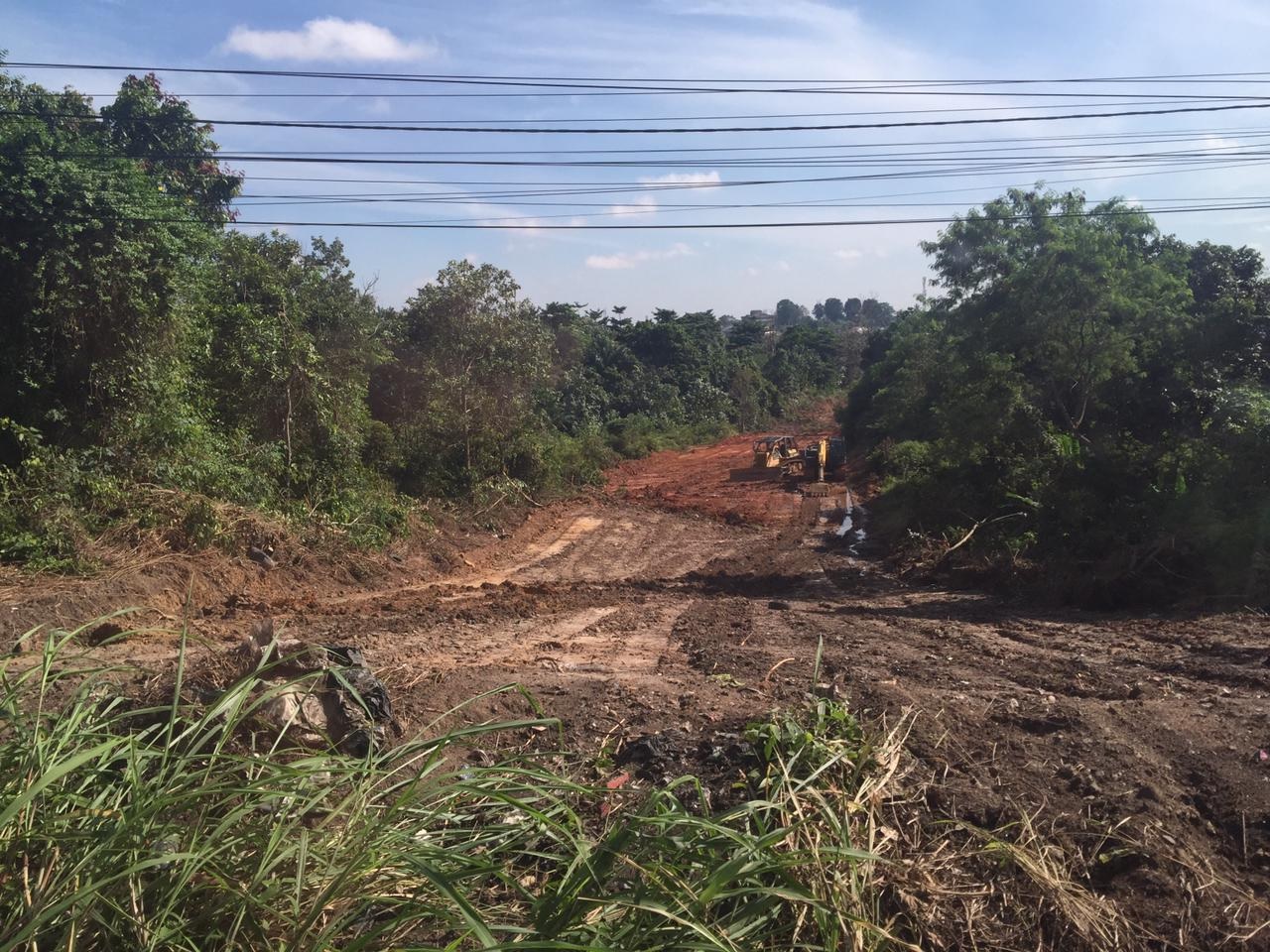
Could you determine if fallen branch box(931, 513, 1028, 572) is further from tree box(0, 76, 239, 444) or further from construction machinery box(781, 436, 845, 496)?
construction machinery box(781, 436, 845, 496)

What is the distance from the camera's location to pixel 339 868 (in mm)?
2639

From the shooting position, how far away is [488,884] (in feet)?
10.2

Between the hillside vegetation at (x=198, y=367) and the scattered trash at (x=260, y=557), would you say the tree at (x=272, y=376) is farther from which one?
the scattered trash at (x=260, y=557)

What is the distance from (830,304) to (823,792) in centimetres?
14450

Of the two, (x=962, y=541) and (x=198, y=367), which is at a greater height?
(x=198, y=367)

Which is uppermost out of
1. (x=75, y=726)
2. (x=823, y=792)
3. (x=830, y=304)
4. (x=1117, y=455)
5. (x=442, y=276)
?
(x=830, y=304)

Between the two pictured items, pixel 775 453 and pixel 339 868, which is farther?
pixel 775 453

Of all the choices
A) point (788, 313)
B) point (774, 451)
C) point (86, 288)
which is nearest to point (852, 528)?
point (774, 451)

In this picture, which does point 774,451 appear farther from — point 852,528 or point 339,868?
point 339,868

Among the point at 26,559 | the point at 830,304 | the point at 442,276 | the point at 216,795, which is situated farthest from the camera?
the point at 830,304

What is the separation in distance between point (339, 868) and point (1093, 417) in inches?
597

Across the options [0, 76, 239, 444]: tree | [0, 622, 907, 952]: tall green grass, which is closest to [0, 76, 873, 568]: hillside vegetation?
[0, 76, 239, 444]: tree

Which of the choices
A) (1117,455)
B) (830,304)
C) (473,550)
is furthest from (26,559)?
(830,304)

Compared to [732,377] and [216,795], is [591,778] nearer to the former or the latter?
[216,795]
